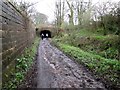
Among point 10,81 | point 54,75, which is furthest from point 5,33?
point 54,75

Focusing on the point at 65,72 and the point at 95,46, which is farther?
the point at 95,46

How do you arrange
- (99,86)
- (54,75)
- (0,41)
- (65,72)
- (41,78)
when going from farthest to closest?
(65,72)
(54,75)
(41,78)
(99,86)
(0,41)

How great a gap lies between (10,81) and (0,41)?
5.10 ft

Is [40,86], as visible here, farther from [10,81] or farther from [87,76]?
[87,76]

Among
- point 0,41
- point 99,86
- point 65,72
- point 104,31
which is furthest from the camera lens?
point 104,31

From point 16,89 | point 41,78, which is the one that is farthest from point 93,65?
point 16,89

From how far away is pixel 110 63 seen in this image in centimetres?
1033

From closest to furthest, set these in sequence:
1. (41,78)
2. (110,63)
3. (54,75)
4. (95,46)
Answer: (41,78)
(54,75)
(110,63)
(95,46)

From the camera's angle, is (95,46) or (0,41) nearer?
(0,41)

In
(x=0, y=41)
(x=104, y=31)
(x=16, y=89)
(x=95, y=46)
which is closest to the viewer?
(x=0, y=41)

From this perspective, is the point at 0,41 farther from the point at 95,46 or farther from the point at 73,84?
the point at 95,46

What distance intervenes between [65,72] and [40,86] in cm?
246

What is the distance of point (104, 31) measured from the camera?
20484mm

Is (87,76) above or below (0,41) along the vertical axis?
below
